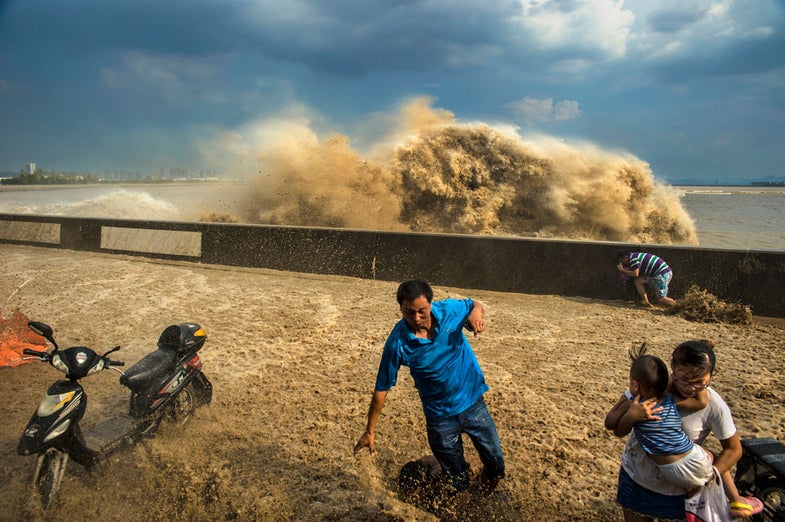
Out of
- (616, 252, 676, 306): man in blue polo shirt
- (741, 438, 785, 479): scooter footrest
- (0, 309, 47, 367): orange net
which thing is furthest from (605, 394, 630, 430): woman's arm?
(616, 252, 676, 306): man in blue polo shirt

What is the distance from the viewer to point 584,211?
16.2 meters

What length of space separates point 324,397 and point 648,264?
5.09 m

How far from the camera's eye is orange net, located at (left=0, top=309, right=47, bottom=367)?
16.1 feet

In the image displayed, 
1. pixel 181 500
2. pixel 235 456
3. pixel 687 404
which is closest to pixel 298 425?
pixel 235 456

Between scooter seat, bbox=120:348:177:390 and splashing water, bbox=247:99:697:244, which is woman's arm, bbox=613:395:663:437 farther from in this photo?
splashing water, bbox=247:99:697:244

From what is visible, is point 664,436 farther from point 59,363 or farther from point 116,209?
point 116,209

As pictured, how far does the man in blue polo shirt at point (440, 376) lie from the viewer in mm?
2701

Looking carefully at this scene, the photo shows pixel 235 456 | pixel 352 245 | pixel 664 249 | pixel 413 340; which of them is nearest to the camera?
pixel 413 340

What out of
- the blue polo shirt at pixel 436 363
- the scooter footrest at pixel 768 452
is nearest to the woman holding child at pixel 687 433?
the scooter footrest at pixel 768 452

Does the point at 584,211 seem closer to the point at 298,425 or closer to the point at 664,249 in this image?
the point at 664,249

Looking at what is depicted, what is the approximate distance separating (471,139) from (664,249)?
1044 centimetres

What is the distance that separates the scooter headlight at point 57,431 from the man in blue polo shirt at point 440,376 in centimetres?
168

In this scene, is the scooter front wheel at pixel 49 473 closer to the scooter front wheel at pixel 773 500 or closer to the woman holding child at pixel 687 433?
the woman holding child at pixel 687 433

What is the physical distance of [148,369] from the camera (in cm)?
348
